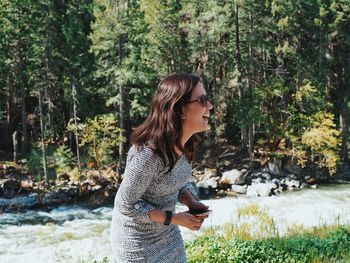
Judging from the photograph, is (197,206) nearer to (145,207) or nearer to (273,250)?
(145,207)

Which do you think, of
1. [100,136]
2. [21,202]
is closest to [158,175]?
[21,202]

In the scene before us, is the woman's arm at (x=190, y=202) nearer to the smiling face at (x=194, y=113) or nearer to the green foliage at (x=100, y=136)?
the smiling face at (x=194, y=113)

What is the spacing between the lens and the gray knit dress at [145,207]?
2248 millimetres

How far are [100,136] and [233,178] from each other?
742 cm

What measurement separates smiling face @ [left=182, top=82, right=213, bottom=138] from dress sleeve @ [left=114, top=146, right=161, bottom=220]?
10.5 inches

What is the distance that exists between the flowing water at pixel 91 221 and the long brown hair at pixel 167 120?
21.2 ft

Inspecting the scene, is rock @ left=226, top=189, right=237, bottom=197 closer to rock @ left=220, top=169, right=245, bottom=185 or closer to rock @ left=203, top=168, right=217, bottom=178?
rock @ left=220, top=169, right=245, bottom=185

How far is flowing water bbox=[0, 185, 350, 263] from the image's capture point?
10438 mm

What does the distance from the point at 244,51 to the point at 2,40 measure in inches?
565

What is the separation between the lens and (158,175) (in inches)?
92.0

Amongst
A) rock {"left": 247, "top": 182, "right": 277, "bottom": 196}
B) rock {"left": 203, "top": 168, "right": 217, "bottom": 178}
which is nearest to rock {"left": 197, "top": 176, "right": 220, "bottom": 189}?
rock {"left": 203, "top": 168, "right": 217, "bottom": 178}

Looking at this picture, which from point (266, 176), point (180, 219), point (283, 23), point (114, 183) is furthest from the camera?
point (283, 23)

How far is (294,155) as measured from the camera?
2431 cm

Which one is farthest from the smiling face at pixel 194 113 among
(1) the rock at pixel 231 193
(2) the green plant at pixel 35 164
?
(2) the green plant at pixel 35 164
